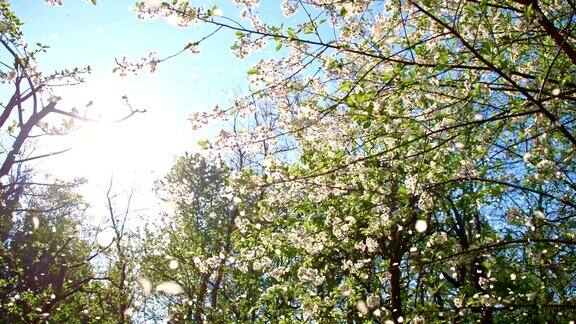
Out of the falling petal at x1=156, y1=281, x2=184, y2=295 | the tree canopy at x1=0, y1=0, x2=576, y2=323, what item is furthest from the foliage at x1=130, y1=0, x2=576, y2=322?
the falling petal at x1=156, y1=281, x2=184, y2=295

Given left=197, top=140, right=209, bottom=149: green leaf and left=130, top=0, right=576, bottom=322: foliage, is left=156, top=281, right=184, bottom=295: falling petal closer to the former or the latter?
left=130, top=0, right=576, bottom=322: foliage

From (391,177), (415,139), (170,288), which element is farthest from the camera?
(170,288)

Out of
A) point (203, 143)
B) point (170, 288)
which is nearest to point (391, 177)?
point (203, 143)

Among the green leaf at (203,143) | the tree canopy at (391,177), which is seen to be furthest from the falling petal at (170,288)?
the green leaf at (203,143)

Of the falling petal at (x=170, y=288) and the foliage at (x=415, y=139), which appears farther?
the falling petal at (x=170, y=288)

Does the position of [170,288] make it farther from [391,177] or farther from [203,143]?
[203,143]

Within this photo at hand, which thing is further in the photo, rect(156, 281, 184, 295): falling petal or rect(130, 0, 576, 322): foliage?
rect(156, 281, 184, 295): falling petal

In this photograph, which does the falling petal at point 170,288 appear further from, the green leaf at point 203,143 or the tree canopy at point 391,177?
the green leaf at point 203,143

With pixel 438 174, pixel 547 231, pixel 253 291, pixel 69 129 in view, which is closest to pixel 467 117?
pixel 438 174

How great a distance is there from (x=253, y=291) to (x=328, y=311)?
201 inches

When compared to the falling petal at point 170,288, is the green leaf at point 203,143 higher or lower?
lower

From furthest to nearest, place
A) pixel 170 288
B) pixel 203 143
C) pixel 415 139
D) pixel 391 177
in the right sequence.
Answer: pixel 170 288
pixel 391 177
pixel 203 143
pixel 415 139

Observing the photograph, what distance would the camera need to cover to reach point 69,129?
776 cm

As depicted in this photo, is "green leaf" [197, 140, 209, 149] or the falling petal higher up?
the falling petal
